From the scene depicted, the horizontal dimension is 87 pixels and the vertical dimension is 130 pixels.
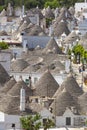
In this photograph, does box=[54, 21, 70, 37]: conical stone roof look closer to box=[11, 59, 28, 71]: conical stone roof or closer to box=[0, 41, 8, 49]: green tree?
box=[0, 41, 8, 49]: green tree

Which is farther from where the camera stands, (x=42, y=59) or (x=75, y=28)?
(x=75, y=28)

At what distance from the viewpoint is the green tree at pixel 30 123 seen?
31031 mm

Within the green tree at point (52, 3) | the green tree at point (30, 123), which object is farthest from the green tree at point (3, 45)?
the green tree at point (52, 3)

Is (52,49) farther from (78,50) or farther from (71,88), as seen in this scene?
(71,88)

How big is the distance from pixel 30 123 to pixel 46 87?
810 cm

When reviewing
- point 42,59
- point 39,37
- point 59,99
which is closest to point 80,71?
point 42,59

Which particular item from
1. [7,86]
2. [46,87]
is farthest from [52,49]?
[7,86]

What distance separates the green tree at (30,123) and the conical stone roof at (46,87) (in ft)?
21.6

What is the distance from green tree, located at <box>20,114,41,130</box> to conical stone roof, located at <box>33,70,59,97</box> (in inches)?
259

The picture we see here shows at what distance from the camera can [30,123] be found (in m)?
31.1

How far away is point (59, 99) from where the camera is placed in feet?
116

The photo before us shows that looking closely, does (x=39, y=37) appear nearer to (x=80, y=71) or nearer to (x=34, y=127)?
(x=80, y=71)

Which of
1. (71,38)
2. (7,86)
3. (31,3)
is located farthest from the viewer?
Result: (31,3)

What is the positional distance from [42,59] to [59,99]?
717 inches
